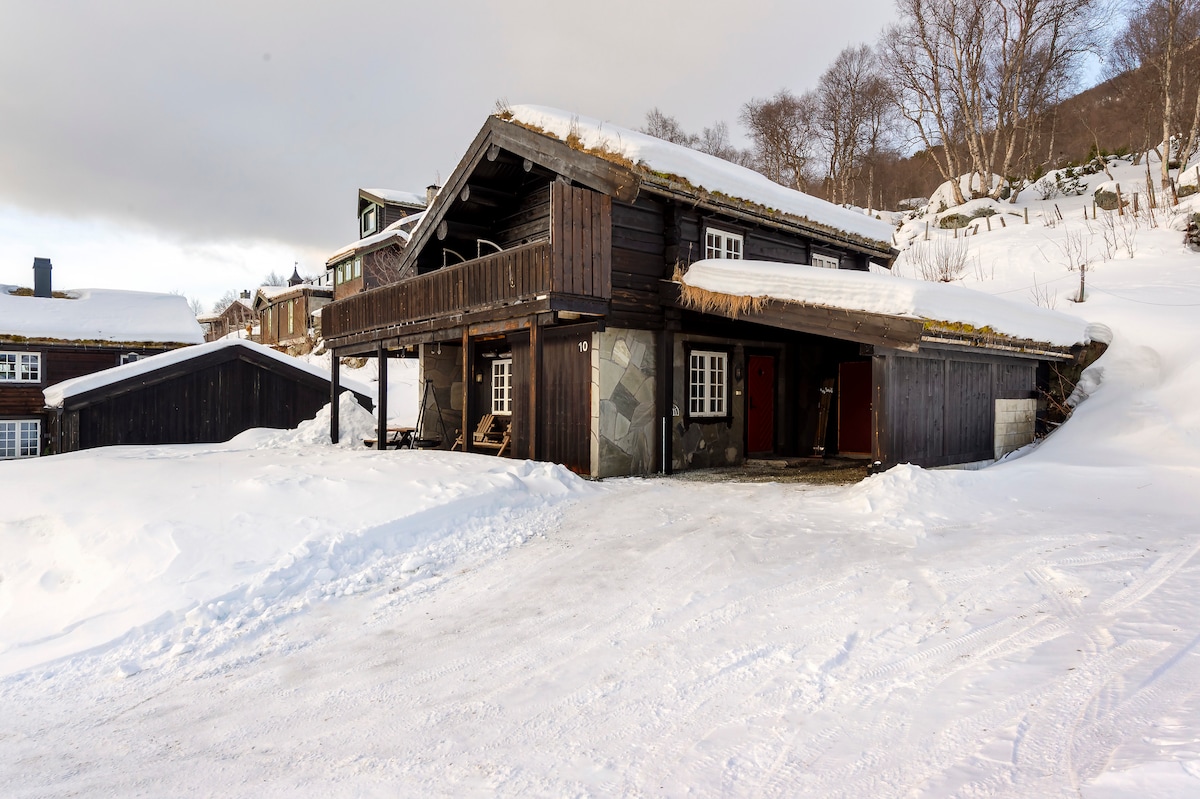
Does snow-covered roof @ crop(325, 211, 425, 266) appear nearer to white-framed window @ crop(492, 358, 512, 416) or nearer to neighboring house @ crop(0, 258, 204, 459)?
neighboring house @ crop(0, 258, 204, 459)

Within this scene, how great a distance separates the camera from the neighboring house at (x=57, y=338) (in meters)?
24.1

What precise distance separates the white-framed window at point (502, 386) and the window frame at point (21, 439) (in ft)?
63.3

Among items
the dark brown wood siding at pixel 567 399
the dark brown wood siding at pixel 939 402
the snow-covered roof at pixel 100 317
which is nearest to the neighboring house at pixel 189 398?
the snow-covered roof at pixel 100 317

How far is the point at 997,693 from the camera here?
3.63 meters

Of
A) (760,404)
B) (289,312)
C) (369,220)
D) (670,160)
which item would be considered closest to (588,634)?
(670,160)

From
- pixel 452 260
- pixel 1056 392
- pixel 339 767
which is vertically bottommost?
pixel 339 767

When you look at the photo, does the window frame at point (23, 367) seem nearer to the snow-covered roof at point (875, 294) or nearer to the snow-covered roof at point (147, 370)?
the snow-covered roof at point (147, 370)

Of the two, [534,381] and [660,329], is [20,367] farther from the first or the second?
[660,329]

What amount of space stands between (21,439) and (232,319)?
36896 mm

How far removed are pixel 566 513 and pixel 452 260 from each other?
10793mm

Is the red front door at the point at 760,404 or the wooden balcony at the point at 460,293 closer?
the wooden balcony at the point at 460,293

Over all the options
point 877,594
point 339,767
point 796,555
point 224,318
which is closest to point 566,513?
point 796,555

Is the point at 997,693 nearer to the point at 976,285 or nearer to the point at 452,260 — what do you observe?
the point at 452,260

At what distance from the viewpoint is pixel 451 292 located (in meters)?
13.4
